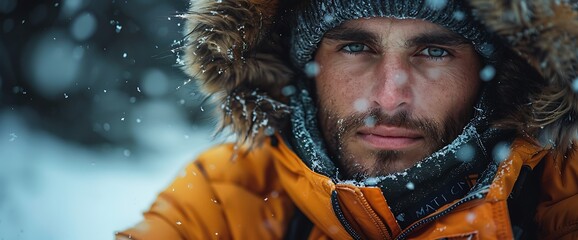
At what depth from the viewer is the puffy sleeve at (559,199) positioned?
213 cm

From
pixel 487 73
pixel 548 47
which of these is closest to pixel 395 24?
pixel 487 73

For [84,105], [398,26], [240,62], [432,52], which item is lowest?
[84,105]

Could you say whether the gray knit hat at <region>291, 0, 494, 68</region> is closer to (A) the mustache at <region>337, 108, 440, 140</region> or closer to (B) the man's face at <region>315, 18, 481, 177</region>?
(B) the man's face at <region>315, 18, 481, 177</region>

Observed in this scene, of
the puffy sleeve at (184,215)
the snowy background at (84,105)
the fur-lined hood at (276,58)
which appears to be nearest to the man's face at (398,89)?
the fur-lined hood at (276,58)

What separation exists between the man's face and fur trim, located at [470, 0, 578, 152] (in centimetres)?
27

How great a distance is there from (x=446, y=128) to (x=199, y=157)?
1.09 m

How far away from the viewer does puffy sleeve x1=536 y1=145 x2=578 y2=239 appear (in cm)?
213

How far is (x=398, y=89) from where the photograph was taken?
2230 millimetres

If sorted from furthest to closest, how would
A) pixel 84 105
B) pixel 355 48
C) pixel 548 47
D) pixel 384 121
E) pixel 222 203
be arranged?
pixel 84 105, pixel 222 203, pixel 355 48, pixel 384 121, pixel 548 47

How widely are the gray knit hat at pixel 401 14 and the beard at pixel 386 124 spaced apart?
323 millimetres

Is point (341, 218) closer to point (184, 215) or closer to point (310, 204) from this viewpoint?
point (310, 204)

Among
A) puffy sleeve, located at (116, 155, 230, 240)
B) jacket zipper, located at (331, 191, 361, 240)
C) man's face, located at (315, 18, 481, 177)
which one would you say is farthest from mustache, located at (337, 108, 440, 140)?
puffy sleeve, located at (116, 155, 230, 240)

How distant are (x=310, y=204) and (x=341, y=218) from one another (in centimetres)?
18

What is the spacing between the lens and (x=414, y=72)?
2270 millimetres
